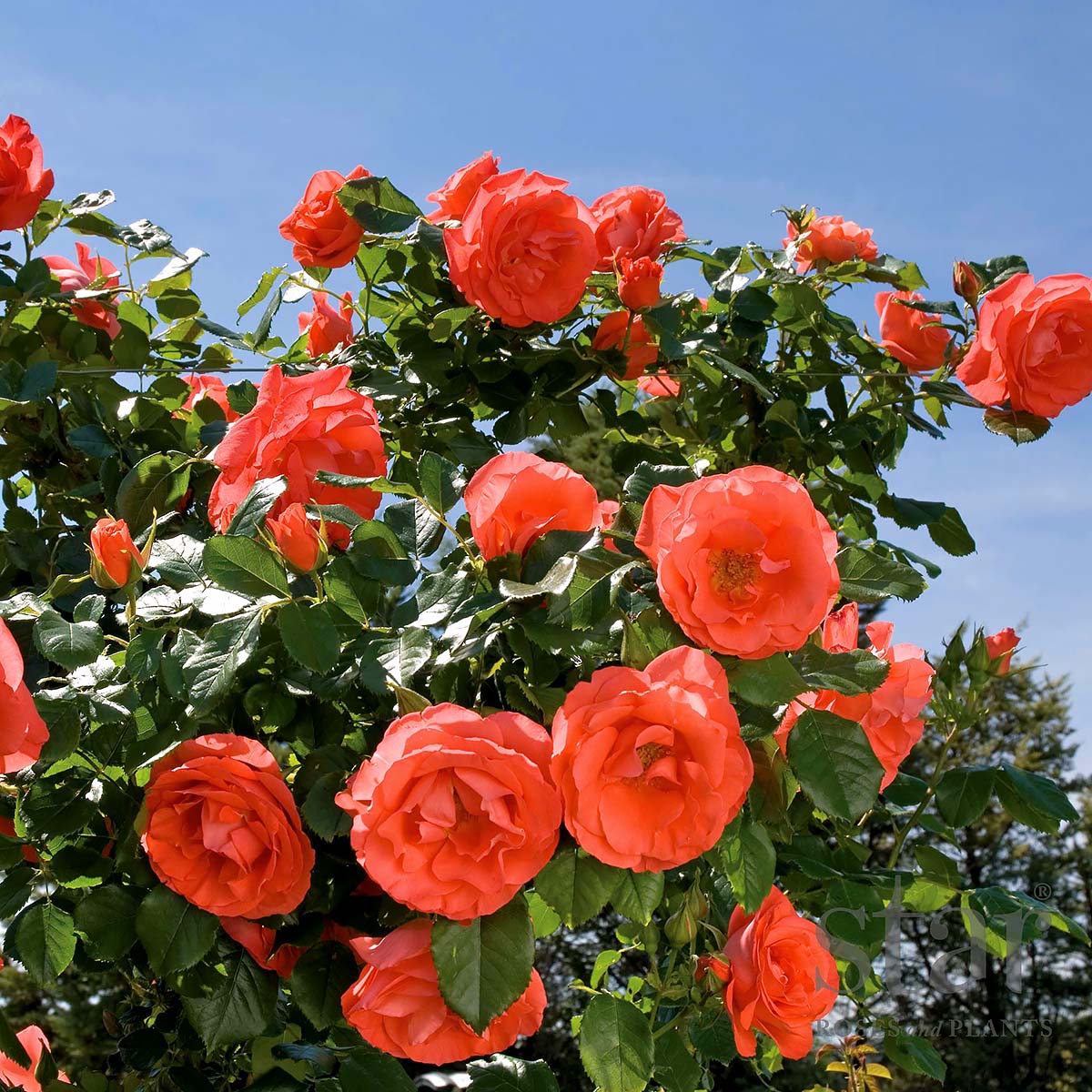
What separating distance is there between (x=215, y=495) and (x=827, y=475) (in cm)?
110

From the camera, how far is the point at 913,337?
183cm

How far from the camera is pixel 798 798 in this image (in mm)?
1164

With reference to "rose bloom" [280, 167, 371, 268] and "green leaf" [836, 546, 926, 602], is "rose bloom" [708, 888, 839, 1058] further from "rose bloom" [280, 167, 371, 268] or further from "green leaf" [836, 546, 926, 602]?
"rose bloom" [280, 167, 371, 268]

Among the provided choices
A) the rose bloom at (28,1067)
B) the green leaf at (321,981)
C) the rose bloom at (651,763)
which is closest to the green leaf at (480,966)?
the rose bloom at (651,763)

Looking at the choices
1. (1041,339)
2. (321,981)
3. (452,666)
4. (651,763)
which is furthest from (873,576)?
(1041,339)

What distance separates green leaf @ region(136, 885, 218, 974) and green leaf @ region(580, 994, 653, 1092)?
0.36m

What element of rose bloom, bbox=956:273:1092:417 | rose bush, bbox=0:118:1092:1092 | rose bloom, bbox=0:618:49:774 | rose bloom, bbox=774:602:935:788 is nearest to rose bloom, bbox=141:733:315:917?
rose bush, bbox=0:118:1092:1092

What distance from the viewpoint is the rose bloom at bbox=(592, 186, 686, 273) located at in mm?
1626

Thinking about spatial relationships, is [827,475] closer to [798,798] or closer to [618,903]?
[798,798]

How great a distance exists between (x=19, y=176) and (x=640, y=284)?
0.89m

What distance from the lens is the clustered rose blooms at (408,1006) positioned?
93 centimetres

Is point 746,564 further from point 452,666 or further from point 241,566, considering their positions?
point 241,566

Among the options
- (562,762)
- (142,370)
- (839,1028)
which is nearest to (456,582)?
(562,762)

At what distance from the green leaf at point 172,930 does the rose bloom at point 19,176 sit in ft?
3.50
